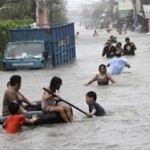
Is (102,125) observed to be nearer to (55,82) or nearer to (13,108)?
(55,82)

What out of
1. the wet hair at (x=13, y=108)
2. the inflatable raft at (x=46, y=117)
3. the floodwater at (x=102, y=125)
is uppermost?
the wet hair at (x=13, y=108)

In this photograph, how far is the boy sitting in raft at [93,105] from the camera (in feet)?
47.0

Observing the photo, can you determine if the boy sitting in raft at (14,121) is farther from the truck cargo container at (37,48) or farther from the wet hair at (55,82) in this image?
the truck cargo container at (37,48)

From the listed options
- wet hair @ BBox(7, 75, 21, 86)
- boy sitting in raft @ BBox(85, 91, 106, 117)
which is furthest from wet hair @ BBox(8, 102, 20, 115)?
boy sitting in raft @ BBox(85, 91, 106, 117)

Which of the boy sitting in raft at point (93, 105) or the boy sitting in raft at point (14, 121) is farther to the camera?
the boy sitting in raft at point (93, 105)

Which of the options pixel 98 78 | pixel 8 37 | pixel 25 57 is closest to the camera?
pixel 98 78

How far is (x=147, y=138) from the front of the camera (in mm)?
11625

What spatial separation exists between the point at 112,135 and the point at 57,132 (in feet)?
4.18

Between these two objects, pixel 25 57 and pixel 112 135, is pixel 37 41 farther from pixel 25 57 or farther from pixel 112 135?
pixel 112 135

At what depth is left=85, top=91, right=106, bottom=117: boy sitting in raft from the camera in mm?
14328

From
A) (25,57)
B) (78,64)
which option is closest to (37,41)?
(25,57)

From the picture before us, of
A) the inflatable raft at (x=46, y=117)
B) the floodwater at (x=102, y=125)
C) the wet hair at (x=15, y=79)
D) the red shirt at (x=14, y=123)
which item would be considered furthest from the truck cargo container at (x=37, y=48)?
the red shirt at (x=14, y=123)

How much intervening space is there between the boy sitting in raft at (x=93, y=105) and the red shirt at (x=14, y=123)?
6.70 ft

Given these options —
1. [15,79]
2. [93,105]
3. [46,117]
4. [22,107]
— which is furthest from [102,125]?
[15,79]
